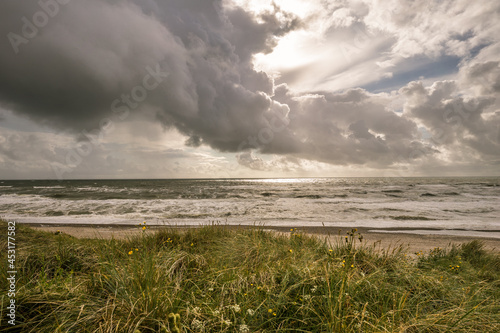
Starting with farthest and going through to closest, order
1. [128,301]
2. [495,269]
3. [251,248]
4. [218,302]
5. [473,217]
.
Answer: [473,217] → [495,269] → [251,248] → [218,302] → [128,301]

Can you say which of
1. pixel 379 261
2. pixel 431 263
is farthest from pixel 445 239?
pixel 379 261

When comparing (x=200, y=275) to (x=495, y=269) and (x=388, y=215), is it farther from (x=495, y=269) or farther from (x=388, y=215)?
(x=388, y=215)

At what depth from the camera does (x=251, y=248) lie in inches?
203

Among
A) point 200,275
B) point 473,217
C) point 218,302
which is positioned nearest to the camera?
Result: point 218,302

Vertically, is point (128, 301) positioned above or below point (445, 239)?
above

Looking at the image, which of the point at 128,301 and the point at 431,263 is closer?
the point at 128,301

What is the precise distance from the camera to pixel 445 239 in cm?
1165

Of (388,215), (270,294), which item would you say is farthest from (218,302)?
(388,215)

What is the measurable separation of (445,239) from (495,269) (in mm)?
7042

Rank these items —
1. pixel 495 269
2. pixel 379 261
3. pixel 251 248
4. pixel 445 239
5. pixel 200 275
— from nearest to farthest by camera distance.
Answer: pixel 200 275 → pixel 379 261 → pixel 251 248 → pixel 495 269 → pixel 445 239

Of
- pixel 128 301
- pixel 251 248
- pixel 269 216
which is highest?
pixel 128 301

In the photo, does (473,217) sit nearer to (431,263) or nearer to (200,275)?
(431,263)

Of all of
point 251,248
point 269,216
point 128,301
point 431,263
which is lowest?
point 269,216

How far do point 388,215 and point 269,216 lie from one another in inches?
386
